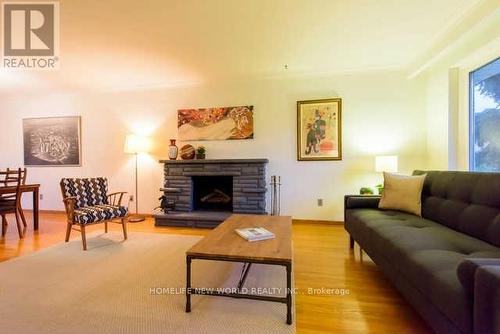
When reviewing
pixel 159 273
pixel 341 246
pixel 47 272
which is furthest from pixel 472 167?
pixel 47 272

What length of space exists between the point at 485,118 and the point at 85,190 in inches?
184

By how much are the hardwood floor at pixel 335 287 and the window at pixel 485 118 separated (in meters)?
1.65

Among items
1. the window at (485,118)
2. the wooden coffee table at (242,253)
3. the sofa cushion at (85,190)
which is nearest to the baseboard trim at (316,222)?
the window at (485,118)

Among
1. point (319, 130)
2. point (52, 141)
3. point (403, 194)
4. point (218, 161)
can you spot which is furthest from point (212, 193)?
point (52, 141)

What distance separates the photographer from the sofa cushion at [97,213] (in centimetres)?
280

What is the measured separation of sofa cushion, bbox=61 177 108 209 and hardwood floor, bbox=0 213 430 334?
0.56 m

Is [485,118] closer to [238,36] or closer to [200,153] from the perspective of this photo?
[238,36]

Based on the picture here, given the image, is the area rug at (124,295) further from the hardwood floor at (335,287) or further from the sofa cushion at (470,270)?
the sofa cushion at (470,270)

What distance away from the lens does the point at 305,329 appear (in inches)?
58.4

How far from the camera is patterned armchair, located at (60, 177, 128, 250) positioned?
9.32 feet

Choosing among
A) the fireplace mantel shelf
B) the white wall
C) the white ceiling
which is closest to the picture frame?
the white wall

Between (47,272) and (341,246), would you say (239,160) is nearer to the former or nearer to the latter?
(341,246)

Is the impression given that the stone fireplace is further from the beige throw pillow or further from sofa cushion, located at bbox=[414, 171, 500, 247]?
sofa cushion, located at bbox=[414, 171, 500, 247]

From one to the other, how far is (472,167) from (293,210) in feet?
7.49
